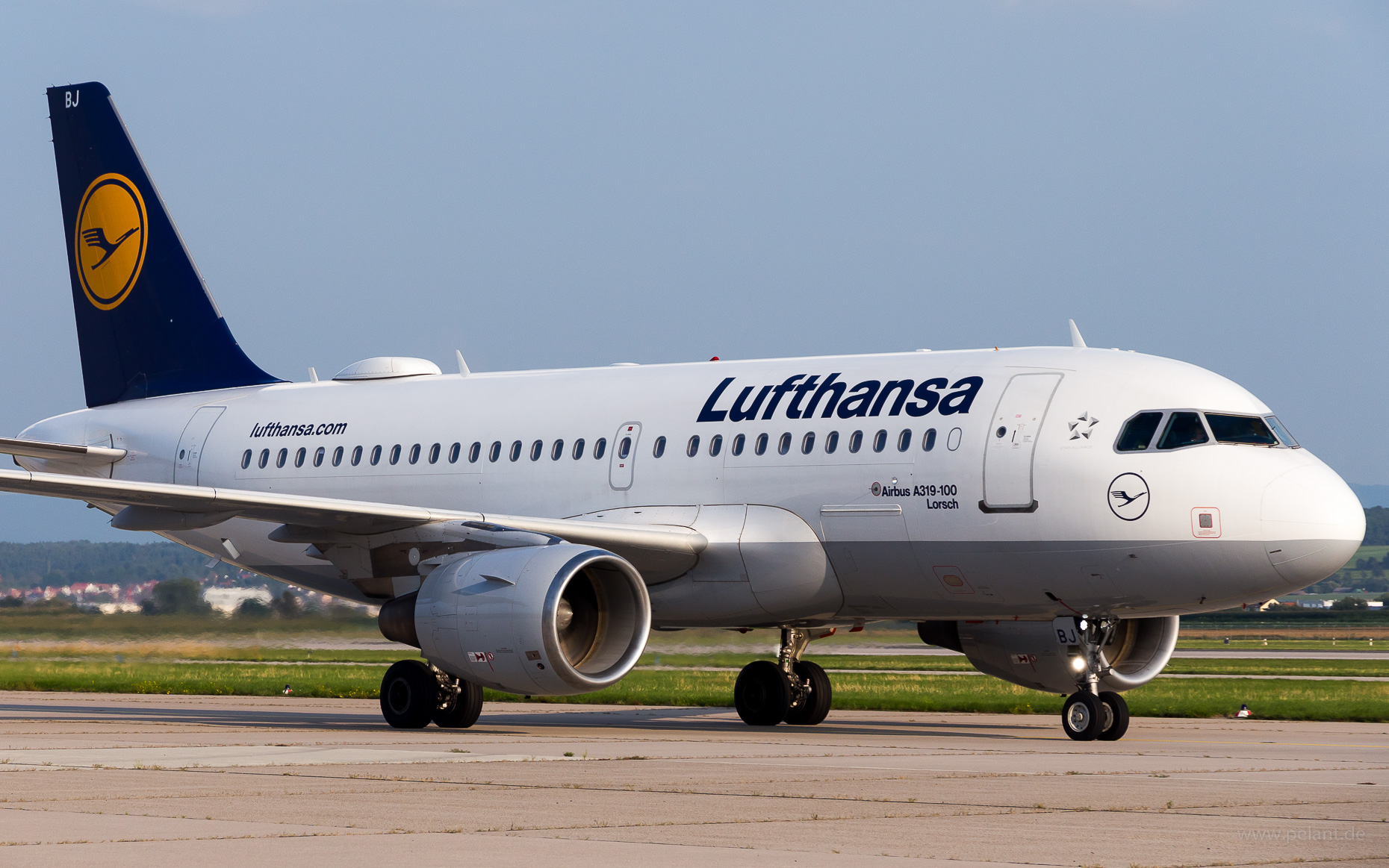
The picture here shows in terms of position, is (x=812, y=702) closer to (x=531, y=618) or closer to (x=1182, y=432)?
(x=531, y=618)

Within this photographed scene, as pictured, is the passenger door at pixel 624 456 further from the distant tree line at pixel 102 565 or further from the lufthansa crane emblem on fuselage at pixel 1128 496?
the distant tree line at pixel 102 565

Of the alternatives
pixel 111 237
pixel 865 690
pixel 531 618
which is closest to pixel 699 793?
pixel 531 618

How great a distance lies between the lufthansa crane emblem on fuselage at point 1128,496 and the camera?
17891mm

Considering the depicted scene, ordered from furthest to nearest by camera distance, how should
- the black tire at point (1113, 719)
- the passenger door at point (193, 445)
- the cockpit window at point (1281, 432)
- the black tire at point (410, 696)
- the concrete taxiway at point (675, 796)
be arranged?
the passenger door at point (193, 445)
the black tire at point (410, 696)
the cockpit window at point (1281, 432)
the black tire at point (1113, 719)
the concrete taxiway at point (675, 796)

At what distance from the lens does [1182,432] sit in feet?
59.3

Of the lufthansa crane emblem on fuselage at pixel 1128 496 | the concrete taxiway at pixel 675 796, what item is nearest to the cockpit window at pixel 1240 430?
the lufthansa crane emblem on fuselage at pixel 1128 496

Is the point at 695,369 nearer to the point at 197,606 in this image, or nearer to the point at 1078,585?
the point at 1078,585

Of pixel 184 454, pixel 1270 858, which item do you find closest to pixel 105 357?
pixel 184 454

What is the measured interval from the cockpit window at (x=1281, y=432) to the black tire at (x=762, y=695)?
7.10m

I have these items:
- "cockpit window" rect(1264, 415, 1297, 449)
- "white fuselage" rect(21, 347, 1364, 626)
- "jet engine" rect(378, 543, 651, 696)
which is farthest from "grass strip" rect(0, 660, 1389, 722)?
"jet engine" rect(378, 543, 651, 696)

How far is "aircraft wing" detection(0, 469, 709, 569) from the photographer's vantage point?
18.7 metres

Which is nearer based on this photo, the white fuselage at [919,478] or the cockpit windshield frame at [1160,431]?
the white fuselage at [919,478]

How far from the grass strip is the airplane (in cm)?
343

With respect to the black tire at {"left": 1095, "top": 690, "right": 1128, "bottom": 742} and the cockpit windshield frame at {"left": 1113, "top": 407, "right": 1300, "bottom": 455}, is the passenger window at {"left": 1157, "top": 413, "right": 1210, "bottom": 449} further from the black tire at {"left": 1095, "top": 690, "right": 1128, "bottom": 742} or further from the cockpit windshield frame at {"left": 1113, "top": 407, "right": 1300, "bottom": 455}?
the black tire at {"left": 1095, "top": 690, "right": 1128, "bottom": 742}
